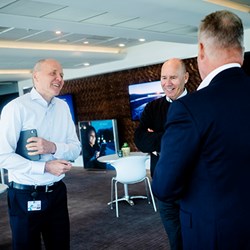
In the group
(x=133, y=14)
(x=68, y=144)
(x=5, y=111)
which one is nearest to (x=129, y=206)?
(x=133, y=14)

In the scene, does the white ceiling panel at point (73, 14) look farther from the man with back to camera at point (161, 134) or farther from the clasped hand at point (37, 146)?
the clasped hand at point (37, 146)

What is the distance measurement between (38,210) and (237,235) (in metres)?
1.33

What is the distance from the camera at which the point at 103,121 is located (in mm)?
9414

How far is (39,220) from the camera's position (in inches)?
86.7

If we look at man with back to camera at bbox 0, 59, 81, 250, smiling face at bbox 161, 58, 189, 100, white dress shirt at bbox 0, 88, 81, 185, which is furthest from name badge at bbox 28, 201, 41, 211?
smiling face at bbox 161, 58, 189, 100

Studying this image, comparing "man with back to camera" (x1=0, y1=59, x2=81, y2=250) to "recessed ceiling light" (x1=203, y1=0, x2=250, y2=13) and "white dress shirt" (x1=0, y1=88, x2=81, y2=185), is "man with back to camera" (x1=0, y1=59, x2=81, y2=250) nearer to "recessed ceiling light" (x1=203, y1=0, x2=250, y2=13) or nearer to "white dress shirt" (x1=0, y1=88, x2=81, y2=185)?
"white dress shirt" (x1=0, y1=88, x2=81, y2=185)

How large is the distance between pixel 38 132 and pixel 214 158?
1.42 m

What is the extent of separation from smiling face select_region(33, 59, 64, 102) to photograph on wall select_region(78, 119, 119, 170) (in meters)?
6.75

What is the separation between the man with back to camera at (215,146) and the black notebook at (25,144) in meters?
1.11

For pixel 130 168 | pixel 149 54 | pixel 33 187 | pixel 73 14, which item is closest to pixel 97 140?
pixel 149 54

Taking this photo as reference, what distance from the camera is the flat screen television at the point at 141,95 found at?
8410 mm

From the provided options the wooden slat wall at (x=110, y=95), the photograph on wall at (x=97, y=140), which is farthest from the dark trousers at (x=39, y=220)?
the photograph on wall at (x=97, y=140)

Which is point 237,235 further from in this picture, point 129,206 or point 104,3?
point 129,206

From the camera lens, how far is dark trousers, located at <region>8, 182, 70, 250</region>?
2.16 meters
